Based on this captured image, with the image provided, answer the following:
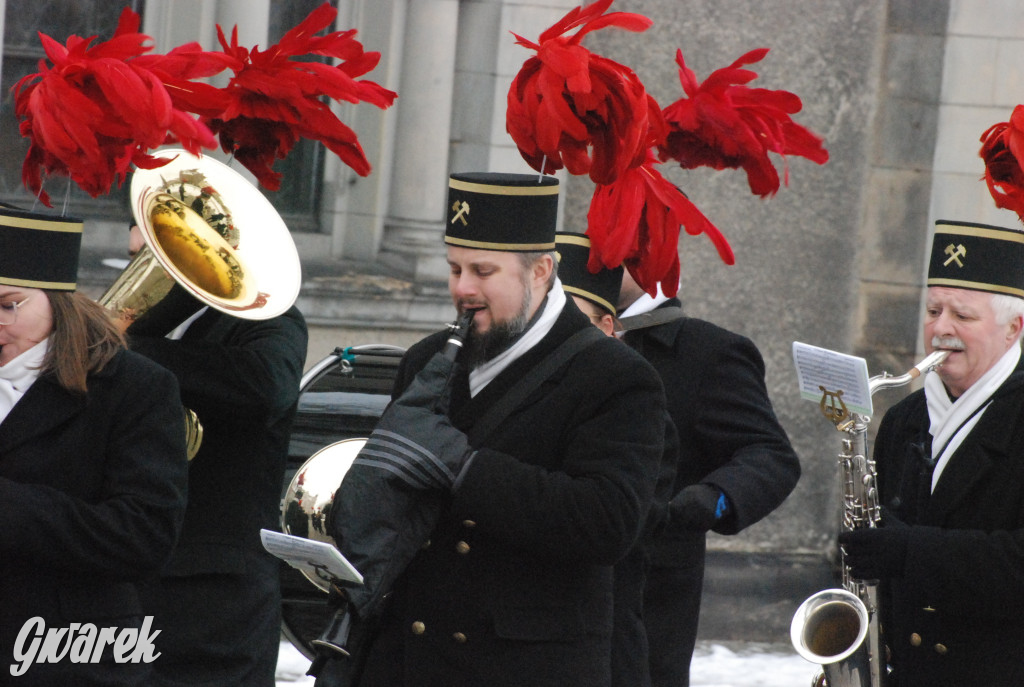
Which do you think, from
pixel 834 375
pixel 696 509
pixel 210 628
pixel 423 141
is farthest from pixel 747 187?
pixel 210 628

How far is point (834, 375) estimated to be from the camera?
4.00 m

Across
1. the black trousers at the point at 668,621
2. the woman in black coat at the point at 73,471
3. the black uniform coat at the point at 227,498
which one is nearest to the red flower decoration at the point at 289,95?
the black uniform coat at the point at 227,498

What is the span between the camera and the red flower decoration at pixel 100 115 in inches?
147

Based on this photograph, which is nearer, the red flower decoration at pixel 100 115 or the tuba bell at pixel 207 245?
the red flower decoration at pixel 100 115

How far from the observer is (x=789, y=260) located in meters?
8.30

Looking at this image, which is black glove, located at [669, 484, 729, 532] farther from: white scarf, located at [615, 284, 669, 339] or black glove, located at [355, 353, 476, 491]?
black glove, located at [355, 353, 476, 491]

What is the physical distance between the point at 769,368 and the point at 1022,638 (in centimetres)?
468

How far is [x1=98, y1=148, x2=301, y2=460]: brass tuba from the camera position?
13.3 feet

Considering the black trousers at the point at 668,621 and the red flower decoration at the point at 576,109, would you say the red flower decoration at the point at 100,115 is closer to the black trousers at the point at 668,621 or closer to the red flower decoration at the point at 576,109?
the red flower decoration at the point at 576,109

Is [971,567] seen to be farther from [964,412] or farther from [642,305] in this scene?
[642,305]

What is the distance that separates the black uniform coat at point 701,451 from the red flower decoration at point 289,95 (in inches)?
42.9

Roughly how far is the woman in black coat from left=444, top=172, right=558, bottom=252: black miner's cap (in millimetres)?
851

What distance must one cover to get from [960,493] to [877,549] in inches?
9.9

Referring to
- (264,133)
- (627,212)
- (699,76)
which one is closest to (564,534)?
(627,212)
